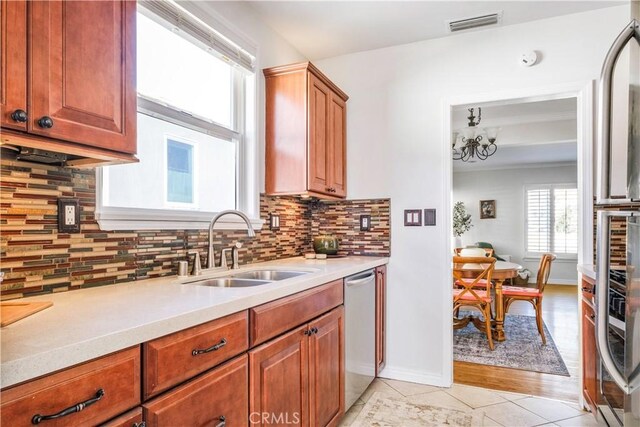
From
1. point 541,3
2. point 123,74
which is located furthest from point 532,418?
point 123,74

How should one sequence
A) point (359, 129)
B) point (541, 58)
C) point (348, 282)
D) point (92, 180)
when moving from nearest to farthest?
point (92, 180) → point (348, 282) → point (541, 58) → point (359, 129)

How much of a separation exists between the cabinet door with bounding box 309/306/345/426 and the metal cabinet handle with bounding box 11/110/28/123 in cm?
133

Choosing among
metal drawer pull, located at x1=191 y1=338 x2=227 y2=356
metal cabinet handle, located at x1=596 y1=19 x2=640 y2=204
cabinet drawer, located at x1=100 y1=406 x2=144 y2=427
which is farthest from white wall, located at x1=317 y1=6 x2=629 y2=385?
cabinet drawer, located at x1=100 y1=406 x2=144 y2=427

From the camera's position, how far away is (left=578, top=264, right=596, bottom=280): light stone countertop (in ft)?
6.96

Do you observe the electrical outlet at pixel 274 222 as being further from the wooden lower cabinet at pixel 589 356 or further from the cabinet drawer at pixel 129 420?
the wooden lower cabinet at pixel 589 356

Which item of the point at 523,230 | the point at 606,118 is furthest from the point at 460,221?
the point at 606,118

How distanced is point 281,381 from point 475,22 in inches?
104

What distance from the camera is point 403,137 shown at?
9.84 ft

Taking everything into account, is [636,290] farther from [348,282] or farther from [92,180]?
[92,180]

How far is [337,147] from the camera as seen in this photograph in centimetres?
303

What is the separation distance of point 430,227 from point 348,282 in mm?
973

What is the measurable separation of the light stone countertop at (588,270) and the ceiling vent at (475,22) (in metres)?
1.73

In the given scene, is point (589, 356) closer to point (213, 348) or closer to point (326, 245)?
point (326, 245)

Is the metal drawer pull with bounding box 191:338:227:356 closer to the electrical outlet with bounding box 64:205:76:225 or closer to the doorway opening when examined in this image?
the electrical outlet with bounding box 64:205:76:225
